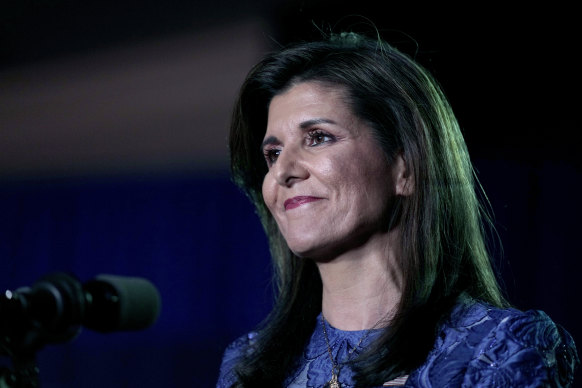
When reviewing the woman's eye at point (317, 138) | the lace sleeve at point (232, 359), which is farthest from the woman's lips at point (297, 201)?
the lace sleeve at point (232, 359)

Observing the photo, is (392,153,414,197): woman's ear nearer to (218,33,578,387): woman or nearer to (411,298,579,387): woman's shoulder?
(218,33,578,387): woman

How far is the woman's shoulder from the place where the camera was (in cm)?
140

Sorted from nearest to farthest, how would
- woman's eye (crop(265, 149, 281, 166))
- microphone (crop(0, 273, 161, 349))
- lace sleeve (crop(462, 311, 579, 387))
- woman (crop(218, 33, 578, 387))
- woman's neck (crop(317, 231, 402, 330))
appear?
microphone (crop(0, 273, 161, 349)) < lace sleeve (crop(462, 311, 579, 387)) < woman (crop(218, 33, 578, 387)) < woman's neck (crop(317, 231, 402, 330)) < woman's eye (crop(265, 149, 281, 166))

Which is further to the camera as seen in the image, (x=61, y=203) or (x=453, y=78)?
(x=61, y=203)

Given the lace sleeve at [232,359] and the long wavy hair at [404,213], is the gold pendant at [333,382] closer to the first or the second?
the long wavy hair at [404,213]

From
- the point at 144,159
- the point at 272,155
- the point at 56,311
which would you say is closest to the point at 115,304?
the point at 56,311

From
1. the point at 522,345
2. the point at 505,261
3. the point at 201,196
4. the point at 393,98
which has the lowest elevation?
the point at 505,261

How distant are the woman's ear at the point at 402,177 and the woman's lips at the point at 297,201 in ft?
0.73

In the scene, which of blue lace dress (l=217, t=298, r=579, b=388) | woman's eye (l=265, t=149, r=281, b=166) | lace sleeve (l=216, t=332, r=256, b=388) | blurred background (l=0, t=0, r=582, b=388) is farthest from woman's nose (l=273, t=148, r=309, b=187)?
blurred background (l=0, t=0, r=582, b=388)

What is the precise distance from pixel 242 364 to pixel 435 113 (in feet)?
3.02

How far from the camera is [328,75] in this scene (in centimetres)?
192

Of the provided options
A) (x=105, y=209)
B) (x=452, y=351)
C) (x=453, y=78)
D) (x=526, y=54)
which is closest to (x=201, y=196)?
(x=105, y=209)

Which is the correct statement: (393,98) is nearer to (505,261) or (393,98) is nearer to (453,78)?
(453,78)

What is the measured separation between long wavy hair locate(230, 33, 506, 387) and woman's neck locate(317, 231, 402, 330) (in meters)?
0.04
